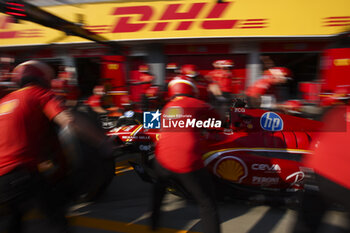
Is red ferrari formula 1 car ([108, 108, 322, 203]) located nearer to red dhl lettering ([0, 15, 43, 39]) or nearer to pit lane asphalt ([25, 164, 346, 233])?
pit lane asphalt ([25, 164, 346, 233])

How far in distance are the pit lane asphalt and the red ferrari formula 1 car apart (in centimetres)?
24

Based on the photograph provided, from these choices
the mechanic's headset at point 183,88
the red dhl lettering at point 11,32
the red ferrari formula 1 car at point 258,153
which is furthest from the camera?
the red dhl lettering at point 11,32

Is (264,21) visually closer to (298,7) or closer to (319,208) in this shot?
(298,7)

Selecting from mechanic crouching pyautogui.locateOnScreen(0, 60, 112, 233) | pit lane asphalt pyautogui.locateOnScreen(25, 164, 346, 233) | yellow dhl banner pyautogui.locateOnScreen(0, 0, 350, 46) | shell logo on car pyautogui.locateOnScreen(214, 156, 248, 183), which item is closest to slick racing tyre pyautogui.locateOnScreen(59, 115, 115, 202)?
mechanic crouching pyautogui.locateOnScreen(0, 60, 112, 233)

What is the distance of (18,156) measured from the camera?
1.58m

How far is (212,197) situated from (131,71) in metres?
8.37

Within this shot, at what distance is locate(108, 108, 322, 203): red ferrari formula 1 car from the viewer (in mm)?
2645

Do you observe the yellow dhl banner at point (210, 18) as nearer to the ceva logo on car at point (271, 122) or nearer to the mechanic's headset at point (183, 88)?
the ceva logo on car at point (271, 122)

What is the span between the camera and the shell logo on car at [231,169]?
8.82ft

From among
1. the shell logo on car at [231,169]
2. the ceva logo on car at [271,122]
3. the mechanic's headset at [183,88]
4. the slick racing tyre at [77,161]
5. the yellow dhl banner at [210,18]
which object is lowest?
the shell logo on car at [231,169]

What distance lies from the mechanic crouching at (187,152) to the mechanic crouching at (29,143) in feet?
2.29

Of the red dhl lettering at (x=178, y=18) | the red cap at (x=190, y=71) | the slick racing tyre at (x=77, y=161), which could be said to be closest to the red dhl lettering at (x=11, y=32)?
the red dhl lettering at (x=178, y=18)

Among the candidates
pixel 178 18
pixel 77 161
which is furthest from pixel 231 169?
pixel 178 18

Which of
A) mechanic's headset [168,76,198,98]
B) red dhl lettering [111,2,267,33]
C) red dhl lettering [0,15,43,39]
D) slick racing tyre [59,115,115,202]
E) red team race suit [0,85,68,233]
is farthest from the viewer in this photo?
red dhl lettering [0,15,43,39]
